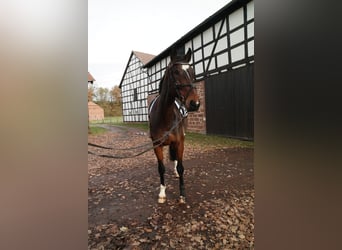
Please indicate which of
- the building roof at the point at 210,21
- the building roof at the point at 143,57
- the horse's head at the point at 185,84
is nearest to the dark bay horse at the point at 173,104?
the horse's head at the point at 185,84

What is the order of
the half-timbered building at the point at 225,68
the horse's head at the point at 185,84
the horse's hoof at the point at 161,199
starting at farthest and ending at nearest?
the half-timbered building at the point at 225,68
the horse's hoof at the point at 161,199
the horse's head at the point at 185,84

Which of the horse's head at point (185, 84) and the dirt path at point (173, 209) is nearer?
the dirt path at point (173, 209)

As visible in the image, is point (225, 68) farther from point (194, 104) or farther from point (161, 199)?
point (161, 199)

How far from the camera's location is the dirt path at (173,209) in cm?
102

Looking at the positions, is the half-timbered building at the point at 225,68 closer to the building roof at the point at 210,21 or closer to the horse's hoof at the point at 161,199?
the building roof at the point at 210,21

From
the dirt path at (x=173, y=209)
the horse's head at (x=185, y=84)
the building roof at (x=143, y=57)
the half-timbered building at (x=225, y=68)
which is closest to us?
the dirt path at (x=173, y=209)

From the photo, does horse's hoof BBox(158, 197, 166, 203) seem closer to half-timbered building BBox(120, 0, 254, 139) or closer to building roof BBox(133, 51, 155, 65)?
half-timbered building BBox(120, 0, 254, 139)

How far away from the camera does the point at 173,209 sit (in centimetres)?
139

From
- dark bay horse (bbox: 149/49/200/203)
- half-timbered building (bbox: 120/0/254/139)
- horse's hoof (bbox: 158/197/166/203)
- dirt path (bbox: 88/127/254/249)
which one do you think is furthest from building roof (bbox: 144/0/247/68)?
horse's hoof (bbox: 158/197/166/203)

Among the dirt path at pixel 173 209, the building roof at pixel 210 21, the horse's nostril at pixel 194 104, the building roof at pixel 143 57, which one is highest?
the building roof at pixel 143 57

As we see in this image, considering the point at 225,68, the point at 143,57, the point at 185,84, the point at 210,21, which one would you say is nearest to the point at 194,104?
the point at 185,84

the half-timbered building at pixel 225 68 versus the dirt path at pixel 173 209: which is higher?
the half-timbered building at pixel 225 68
